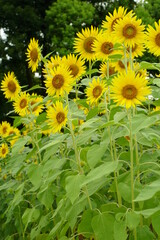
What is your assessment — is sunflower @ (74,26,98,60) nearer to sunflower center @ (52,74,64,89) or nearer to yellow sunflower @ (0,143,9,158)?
sunflower center @ (52,74,64,89)

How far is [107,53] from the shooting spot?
8.42 ft

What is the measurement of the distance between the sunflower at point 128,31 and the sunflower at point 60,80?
33cm

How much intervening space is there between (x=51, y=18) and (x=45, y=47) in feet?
6.53

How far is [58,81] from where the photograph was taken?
8.16 ft

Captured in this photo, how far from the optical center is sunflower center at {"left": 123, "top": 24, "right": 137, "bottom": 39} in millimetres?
2350

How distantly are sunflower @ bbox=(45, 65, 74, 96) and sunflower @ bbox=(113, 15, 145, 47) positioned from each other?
13.1 inches

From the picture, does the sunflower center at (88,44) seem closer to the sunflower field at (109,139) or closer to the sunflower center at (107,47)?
the sunflower field at (109,139)

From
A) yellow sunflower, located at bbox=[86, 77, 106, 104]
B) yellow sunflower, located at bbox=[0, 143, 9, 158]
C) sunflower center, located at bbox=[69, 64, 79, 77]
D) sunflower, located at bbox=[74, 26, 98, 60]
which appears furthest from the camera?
yellow sunflower, located at bbox=[0, 143, 9, 158]

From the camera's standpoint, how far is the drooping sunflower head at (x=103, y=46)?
256 cm

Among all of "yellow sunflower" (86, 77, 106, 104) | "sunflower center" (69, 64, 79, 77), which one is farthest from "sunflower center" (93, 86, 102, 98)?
"sunflower center" (69, 64, 79, 77)

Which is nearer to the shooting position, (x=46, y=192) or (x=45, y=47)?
(x=46, y=192)

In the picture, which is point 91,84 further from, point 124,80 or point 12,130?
point 12,130

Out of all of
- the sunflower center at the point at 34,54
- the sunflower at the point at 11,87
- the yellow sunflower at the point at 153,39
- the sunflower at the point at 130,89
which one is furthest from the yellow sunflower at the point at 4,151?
the sunflower at the point at 130,89

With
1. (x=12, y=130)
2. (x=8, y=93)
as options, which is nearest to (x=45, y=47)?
(x=12, y=130)
